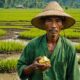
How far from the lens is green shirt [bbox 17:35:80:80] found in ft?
8.90

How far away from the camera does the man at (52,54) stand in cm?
271

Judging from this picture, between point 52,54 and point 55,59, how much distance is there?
45 millimetres

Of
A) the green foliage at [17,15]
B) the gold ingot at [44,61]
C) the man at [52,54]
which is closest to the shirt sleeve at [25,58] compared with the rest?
the man at [52,54]

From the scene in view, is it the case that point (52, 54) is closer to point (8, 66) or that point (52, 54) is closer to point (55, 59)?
point (55, 59)

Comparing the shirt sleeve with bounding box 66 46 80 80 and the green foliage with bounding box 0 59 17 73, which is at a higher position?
the shirt sleeve with bounding box 66 46 80 80

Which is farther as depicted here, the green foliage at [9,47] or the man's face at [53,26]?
the green foliage at [9,47]

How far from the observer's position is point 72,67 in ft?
9.07

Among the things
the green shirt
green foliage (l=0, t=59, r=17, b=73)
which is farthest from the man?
green foliage (l=0, t=59, r=17, b=73)

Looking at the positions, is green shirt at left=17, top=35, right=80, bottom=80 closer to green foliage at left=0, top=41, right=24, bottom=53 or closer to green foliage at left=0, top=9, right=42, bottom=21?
green foliage at left=0, top=41, right=24, bottom=53

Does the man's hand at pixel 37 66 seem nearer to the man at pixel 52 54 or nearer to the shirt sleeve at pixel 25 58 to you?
the man at pixel 52 54

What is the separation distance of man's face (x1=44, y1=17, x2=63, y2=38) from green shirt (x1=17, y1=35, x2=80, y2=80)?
9 cm

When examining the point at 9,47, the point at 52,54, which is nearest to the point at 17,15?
the point at 9,47

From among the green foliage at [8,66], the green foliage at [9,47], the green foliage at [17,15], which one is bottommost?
the green foliage at [17,15]

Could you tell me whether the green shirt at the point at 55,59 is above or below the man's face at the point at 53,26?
below
